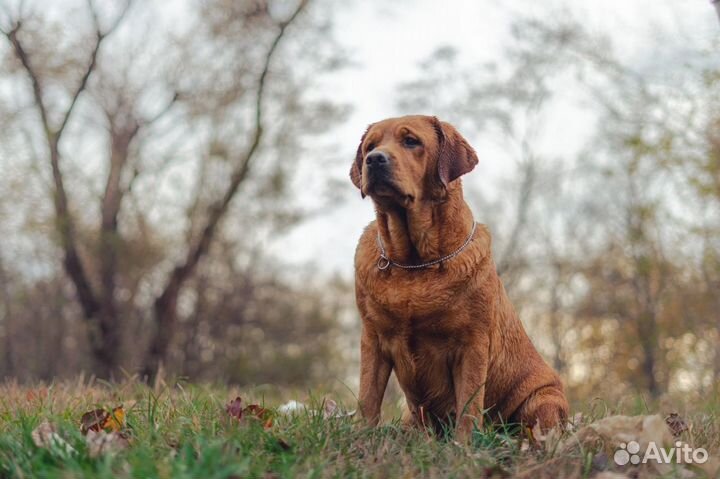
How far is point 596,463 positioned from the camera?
3.43 m

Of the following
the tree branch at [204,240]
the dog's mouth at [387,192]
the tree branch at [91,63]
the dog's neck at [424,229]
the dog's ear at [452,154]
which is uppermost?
the tree branch at [91,63]

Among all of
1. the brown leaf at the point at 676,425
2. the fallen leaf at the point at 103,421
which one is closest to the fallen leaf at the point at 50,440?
the fallen leaf at the point at 103,421

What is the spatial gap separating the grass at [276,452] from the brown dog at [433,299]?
1.17 feet

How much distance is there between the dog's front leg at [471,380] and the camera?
13.8 feet

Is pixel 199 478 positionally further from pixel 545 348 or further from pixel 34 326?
pixel 545 348

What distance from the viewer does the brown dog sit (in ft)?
14.0

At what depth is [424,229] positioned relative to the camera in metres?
4.47

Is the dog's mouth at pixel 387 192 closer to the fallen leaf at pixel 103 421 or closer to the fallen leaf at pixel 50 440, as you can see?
the fallen leaf at pixel 103 421

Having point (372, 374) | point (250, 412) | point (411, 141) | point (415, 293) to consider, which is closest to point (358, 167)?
point (411, 141)

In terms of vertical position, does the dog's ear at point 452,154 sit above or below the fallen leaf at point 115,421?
above

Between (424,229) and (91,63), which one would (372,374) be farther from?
(91,63)

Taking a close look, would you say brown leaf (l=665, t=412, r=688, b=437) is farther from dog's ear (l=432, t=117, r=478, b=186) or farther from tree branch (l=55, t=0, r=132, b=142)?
tree branch (l=55, t=0, r=132, b=142)

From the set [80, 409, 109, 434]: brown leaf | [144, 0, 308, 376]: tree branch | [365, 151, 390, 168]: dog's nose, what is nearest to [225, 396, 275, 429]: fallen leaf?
[80, 409, 109, 434]: brown leaf

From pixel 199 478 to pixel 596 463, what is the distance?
1752 millimetres
